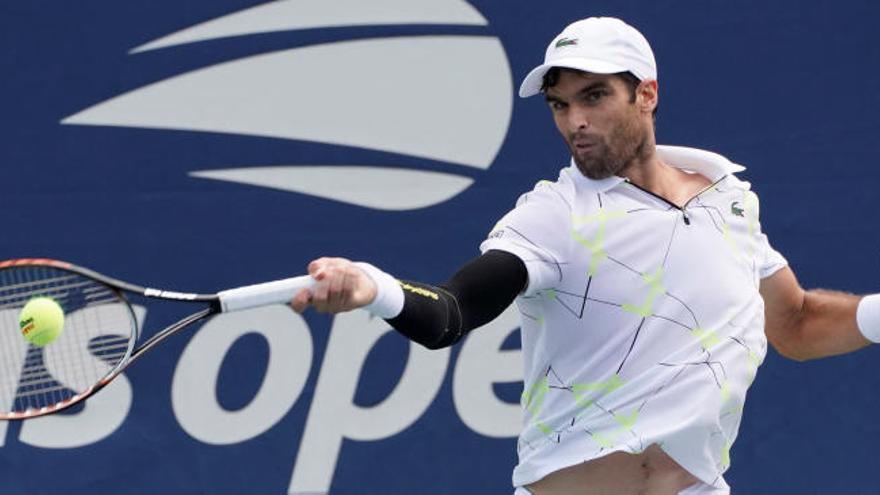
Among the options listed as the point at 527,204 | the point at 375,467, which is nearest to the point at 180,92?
the point at 375,467

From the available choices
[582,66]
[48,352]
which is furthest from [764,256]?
[48,352]

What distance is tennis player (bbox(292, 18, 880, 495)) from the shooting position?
13.1 ft

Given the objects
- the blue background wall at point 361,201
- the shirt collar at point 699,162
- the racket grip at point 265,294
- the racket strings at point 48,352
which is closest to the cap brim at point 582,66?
the shirt collar at point 699,162

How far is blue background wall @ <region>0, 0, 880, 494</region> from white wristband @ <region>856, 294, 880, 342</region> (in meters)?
1.66

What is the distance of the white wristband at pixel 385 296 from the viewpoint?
11.5ft

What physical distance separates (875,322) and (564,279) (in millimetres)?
963

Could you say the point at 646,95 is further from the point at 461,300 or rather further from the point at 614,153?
the point at 461,300

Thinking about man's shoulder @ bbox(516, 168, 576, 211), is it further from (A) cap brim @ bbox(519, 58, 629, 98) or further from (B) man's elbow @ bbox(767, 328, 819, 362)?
(B) man's elbow @ bbox(767, 328, 819, 362)

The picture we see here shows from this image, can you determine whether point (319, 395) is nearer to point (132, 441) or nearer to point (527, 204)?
point (132, 441)

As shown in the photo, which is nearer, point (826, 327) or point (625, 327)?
point (625, 327)

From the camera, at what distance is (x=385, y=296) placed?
138 inches

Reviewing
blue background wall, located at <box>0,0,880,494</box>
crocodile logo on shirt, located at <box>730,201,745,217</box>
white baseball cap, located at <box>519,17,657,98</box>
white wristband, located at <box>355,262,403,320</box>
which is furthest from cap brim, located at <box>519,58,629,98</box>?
blue background wall, located at <box>0,0,880,494</box>

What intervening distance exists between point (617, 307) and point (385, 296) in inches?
27.2

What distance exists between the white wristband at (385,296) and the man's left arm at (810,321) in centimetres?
132
